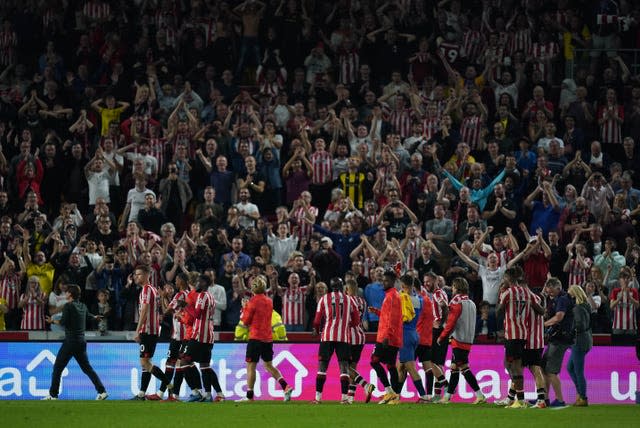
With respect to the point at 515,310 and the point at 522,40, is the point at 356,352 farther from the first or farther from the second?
the point at 522,40

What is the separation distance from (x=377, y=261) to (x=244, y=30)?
8.08 meters

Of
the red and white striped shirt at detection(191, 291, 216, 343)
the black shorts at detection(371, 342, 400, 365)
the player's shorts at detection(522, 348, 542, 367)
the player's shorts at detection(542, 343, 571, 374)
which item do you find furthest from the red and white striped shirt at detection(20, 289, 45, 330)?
the player's shorts at detection(542, 343, 571, 374)

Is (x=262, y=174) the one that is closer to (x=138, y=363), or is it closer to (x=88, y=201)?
(x=88, y=201)

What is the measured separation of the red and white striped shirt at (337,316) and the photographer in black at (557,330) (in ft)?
9.77

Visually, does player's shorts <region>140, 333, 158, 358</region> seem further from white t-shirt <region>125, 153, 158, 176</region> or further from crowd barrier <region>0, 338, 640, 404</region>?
white t-shirt <region>125, 153, 158, 176</region>

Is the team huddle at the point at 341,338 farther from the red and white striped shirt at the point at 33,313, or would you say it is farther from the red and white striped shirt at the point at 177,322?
the red and white striped shirt at the point at 33,313

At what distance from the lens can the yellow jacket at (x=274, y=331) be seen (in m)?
22.7

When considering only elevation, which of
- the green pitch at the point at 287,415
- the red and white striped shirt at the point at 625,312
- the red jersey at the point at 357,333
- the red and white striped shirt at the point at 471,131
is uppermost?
the red and white striped shirt at the point at 471,131

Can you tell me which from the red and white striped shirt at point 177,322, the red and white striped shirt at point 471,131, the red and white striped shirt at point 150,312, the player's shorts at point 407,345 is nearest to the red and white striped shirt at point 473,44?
the red and white striped shirt at point 471,131

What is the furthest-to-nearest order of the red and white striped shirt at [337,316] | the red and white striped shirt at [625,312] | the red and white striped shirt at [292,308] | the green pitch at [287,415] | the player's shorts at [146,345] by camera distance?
the red and white striped shirt at [292,308] → the red and white striped shirt at [625,312] → the player's shorts at [146,345] → the red and white striped shirt at [337,316] → the green pitch at [287,415]

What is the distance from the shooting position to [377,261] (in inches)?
951

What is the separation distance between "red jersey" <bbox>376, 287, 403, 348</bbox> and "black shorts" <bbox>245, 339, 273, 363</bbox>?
5.97 feet

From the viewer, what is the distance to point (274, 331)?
22766mm

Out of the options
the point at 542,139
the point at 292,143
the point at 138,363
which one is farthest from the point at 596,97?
the point at 138,363
